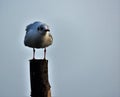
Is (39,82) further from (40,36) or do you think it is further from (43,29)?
(40,36)

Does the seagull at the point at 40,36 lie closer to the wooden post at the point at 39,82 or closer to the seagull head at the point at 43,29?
the seagull head at the point at 43,29

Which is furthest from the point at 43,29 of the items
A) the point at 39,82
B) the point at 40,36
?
the point at 39,82

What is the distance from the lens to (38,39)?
427 inches

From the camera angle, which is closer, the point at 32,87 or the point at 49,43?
the point at 32,87

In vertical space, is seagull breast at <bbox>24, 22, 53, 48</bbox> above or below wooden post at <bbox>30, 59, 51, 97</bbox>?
above

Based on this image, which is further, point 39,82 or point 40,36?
point 40,36

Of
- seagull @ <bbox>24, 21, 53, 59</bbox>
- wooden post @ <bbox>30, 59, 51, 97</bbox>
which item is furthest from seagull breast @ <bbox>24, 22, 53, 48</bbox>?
wooden post @ <bbox>30, 59, 51, 97</bbox>

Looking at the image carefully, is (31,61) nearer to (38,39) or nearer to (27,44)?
(38,39)

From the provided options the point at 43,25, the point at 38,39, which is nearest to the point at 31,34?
the point at 38,39

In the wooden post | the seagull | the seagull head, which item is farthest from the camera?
the seagull

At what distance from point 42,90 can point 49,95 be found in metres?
0.26

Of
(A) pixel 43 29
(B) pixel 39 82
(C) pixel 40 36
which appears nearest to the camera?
(B) pixel 39 82

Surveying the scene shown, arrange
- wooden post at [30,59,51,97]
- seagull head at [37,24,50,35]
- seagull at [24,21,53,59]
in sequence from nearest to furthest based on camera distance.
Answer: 1. wooden post at [30,59,51,97]
2. seagull head at [37,24,50,35]
3. seagull at [24,21,53,59]

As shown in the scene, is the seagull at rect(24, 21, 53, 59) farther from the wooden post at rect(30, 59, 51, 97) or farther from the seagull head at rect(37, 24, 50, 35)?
the wooden post at rect(30, 59, 51, 97)
